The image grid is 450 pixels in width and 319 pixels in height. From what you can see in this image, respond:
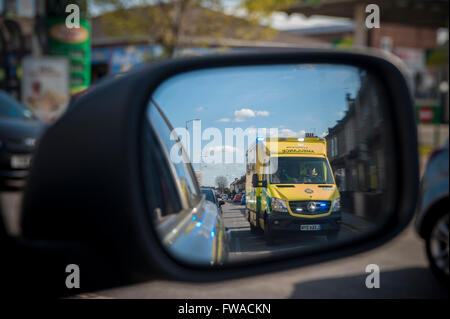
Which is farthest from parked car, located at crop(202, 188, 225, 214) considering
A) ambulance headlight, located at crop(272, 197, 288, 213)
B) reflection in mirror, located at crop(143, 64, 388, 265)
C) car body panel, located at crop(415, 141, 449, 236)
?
car body panel, located at crop(415, 141, 449, 236)

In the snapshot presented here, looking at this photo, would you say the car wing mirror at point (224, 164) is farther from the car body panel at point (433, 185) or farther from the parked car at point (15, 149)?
the car body panel at point (433, 185)

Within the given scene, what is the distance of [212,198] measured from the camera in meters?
1.38

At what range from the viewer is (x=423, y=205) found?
4.33 meters

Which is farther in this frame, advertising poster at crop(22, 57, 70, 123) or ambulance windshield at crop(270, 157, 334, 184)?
advertising poster at crop(22, 57, 70, 123)

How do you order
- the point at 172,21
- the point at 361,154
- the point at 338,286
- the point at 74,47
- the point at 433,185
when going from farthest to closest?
the point at 172,21 → the point at 74,47 → the point at 433,185 → the point at 338,286 → the point at 361,154

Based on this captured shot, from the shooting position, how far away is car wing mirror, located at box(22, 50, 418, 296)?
1.05m

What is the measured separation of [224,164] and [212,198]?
0.12m

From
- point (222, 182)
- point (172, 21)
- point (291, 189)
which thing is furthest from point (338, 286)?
point (172, 21)

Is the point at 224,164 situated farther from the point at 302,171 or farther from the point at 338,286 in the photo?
the point at 338,286

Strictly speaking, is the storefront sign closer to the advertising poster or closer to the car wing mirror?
the advertising poster

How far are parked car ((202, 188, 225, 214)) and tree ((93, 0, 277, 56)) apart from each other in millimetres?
15415
